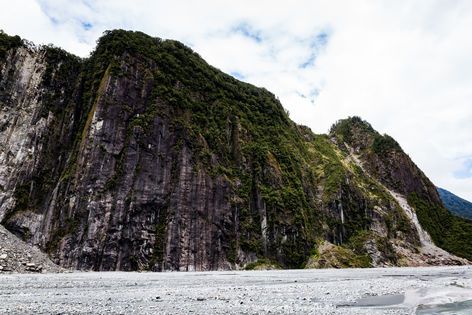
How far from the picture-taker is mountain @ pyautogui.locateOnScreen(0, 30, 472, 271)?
55.7m

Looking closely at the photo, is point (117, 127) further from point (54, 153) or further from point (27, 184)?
point (27, 184)

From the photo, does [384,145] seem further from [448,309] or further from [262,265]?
[448,309]

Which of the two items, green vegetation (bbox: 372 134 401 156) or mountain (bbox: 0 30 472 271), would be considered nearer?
mountain (bbox: 0 30 472 271)

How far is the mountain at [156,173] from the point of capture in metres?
55.7

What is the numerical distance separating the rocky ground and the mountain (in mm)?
19967

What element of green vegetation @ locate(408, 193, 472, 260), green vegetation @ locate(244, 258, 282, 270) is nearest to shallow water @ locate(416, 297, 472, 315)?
green vegetation @ locate(244, 258, 282, 270)

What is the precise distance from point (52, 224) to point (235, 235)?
2991 centimetres

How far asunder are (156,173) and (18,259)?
1356 inches

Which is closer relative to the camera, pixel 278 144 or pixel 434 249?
pixel 278 144

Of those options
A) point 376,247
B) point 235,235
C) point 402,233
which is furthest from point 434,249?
point 235,235

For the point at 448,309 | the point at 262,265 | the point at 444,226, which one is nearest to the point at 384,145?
the point at 444,226

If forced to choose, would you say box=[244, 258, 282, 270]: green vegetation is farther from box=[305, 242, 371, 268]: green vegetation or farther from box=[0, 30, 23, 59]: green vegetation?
box=[0, 30, 23, 59]: green vegetation

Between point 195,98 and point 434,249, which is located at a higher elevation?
point 195,98

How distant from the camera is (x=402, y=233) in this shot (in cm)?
10369
